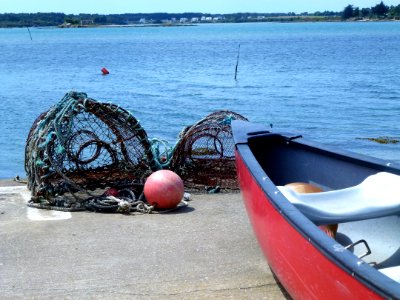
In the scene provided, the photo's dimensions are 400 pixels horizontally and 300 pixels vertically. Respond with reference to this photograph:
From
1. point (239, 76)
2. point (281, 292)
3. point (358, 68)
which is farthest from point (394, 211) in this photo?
point (358, 68)

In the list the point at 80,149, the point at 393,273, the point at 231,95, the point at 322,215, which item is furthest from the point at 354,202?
the point at 231,95

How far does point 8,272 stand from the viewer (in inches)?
214

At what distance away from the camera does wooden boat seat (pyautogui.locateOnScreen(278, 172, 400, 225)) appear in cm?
459

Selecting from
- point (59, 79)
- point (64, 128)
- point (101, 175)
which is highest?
point (64, 128)

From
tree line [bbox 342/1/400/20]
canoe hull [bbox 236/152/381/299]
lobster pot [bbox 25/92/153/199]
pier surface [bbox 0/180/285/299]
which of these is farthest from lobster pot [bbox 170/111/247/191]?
tree line [bbox 342/1/400/20]

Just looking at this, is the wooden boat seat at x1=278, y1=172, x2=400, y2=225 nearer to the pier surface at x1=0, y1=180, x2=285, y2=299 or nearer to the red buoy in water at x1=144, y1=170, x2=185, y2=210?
the pier surface at x1=0, y1=180, x2=285, y2=299

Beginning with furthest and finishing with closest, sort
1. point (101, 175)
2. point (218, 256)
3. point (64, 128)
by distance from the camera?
point (101, 175) → point (64, 128) → point (218, 256)

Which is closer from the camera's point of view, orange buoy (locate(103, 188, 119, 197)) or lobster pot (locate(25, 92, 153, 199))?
lobster pot (locate(25, 92, 153, 199))

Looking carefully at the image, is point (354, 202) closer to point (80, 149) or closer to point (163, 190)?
point (163, 190)

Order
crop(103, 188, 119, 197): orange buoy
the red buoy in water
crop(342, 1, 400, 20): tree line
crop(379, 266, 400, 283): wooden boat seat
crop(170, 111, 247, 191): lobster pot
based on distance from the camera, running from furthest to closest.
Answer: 1. crop(342, 1, 400, 20): tree line
2. crop(170, 111, 247, 191): lobster pot
3. crop(103, 188, 119, 197): orange buoy
4. the red buoy in water
5. crop(379, 266, 400, 283): wooden boat seat

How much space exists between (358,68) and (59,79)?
1727 centimetres

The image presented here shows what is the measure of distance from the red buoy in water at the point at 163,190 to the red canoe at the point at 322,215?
0.91 meters

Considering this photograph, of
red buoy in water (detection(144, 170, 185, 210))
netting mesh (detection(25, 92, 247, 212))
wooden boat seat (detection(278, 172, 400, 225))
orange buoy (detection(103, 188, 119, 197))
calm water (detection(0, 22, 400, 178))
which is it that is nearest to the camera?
wooden boat seat (detection(278, 172, 400, 225))

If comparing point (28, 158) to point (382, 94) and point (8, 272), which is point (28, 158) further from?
point (382, 94)
